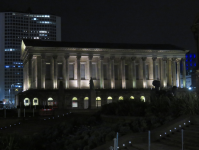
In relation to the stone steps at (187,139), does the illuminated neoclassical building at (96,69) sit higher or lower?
higher

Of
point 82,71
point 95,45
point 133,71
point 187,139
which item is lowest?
point 187,139

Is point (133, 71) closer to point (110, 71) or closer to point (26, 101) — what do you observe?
point (110, 71)

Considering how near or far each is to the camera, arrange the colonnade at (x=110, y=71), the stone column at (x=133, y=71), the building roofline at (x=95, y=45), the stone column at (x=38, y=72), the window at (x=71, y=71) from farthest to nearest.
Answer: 1. the stone column at (x=133, y=71)
2. the window at (x=71, y=71)
3. the building roofline at (x=95, y=45)
4. the colonnade at (x=110, y=71)
5. the stone column at (x=38, y=72)

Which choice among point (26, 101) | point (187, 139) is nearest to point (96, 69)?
point (26, 101)

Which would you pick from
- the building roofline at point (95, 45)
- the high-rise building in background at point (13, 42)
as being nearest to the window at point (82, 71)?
the building roofline at point (95, 45)

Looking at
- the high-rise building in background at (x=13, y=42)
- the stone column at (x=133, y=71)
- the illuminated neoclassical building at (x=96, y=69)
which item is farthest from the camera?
the high-rise building in background at (x=13, y=42)

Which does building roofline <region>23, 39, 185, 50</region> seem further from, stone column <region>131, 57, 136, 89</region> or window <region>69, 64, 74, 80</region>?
window <region>69, 64, 74, 80</region>

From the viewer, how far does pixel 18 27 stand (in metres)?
168

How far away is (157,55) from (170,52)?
10.8 ft

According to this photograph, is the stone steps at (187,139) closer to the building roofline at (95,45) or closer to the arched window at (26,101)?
the arched window at (26,101)

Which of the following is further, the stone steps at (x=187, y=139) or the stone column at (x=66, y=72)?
the stone column at (x=66, y=72)

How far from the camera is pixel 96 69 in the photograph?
3359 inches

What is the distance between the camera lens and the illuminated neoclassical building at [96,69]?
79.7 m

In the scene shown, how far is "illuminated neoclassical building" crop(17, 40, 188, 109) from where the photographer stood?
7969 cm
